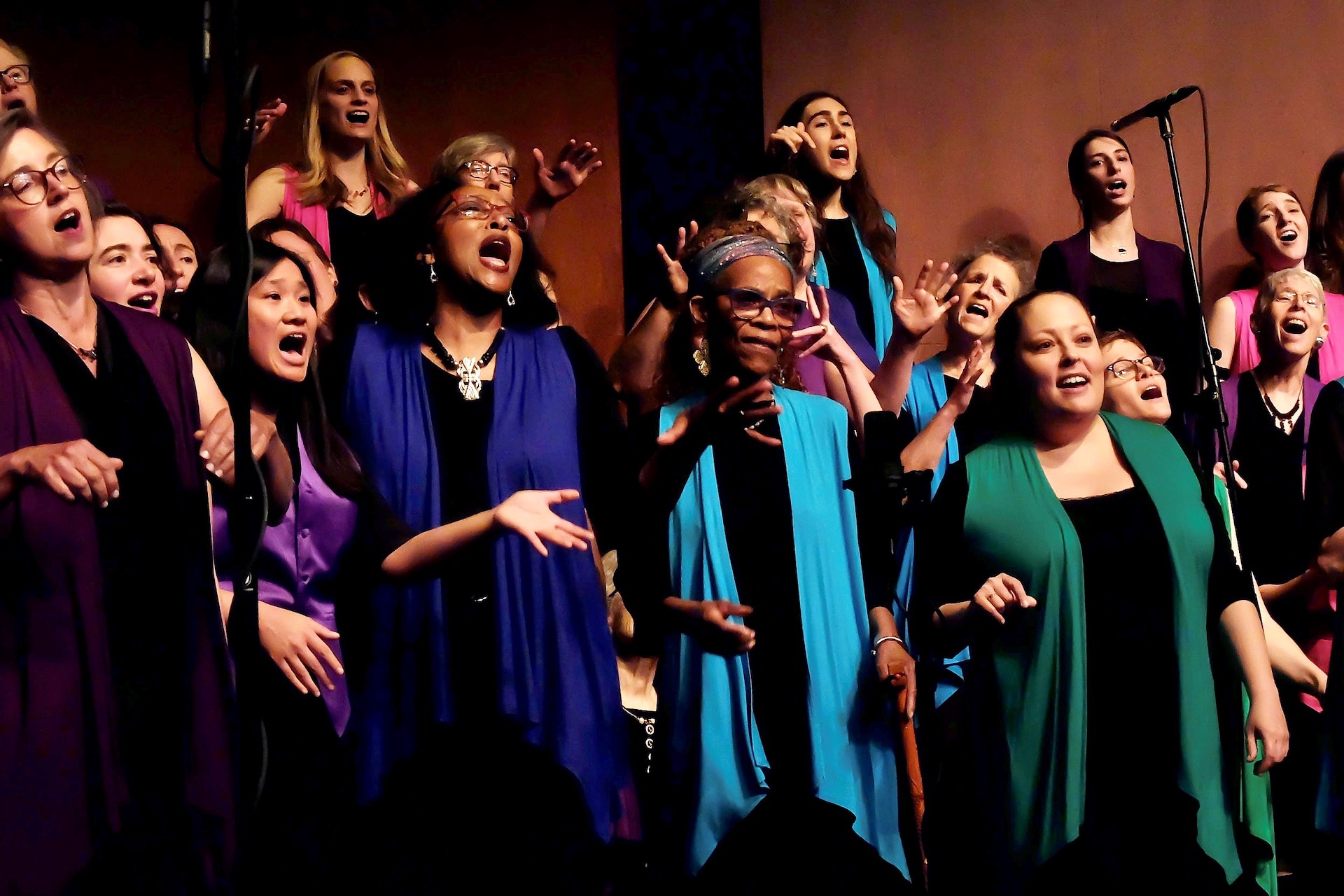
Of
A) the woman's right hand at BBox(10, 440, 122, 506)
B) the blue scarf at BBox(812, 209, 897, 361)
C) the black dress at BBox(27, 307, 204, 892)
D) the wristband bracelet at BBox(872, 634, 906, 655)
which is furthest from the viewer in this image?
the blue scarf at BBox(812, 209, 897, 361)

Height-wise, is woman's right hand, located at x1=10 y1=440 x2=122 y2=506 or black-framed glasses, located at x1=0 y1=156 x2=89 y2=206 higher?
black-framed glasses, located at x1=0 y1=156 x2=89 y2=206

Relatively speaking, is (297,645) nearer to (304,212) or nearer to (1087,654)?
(1087,654)

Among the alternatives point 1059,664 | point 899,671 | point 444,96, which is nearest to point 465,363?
point 899,671

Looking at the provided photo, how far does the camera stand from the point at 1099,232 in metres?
4.05

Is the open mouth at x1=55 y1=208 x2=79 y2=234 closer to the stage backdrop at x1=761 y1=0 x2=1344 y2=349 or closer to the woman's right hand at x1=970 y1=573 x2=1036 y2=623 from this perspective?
the woman's right hand at x1=970 y1=573 x2=1036 y2=623

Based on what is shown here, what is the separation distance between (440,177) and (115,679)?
1.25m

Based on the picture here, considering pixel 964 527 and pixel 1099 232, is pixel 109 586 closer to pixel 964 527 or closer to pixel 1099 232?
pixel 964 527

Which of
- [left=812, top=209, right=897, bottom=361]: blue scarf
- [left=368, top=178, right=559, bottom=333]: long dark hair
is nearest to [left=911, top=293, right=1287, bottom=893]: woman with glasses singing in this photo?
[left=368, top=178, right=559, bottom=333]: long dark hair

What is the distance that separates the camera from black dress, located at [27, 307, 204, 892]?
201cm

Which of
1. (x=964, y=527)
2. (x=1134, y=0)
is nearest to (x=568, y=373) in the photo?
(x=964, y=527)

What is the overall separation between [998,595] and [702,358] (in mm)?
663

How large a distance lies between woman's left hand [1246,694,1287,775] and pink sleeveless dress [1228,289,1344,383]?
166cm

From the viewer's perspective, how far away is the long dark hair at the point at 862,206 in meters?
3.60

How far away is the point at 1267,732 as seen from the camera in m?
2.35
